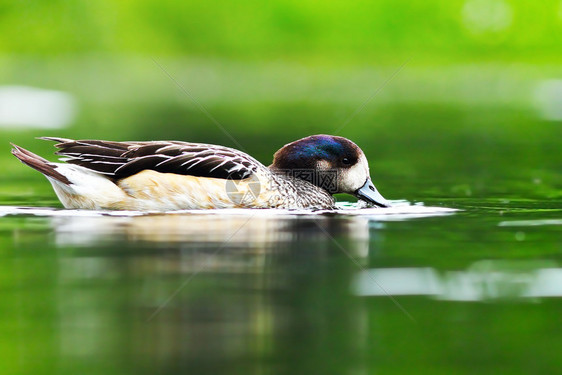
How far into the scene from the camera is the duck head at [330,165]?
40.1 ft

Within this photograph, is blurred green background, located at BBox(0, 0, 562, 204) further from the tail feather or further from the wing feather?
the tail feather

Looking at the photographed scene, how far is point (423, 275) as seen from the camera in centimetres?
815

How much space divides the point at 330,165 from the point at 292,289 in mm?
4836

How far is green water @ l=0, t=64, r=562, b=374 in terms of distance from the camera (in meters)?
6.23

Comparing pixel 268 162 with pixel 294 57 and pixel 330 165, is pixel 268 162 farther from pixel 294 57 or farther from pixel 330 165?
pixel 294 57

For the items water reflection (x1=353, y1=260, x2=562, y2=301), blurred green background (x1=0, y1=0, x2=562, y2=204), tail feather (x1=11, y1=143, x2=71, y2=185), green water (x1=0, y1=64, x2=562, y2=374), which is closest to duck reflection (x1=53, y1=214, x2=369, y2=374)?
green water (x1=0, y1=64, x2=562, y2=374)

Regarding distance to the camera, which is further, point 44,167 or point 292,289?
point 44,167

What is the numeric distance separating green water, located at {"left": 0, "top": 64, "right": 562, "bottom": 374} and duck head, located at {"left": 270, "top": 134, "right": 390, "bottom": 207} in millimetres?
838

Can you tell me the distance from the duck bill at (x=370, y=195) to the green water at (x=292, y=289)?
67 cm

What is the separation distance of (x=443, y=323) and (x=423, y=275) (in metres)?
1.30

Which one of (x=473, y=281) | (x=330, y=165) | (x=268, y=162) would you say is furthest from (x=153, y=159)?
(x=268, y=162)

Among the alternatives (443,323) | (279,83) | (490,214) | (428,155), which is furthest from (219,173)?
(279,83)

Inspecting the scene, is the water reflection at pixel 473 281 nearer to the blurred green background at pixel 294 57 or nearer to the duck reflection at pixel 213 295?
the duck reflection at pixel 213 295

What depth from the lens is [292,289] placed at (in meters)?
7.67
